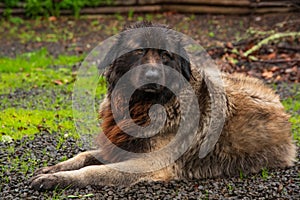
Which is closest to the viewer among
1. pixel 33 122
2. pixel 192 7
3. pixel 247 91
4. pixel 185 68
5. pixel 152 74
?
pixel 152 74

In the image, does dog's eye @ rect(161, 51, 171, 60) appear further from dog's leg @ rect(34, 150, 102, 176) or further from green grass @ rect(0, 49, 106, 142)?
green grass @ rect(0, 49, 106, 142)

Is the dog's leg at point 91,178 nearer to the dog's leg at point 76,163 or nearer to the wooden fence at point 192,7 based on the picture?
the dog's leg at point 76,163

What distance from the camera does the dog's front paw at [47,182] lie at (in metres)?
4.39

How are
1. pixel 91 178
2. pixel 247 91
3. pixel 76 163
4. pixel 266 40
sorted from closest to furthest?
pixel 91 178, pixel 76 163, pixel 247 91, pixel 266 40

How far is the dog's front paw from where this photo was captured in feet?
14.4

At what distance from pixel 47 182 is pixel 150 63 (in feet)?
4.57

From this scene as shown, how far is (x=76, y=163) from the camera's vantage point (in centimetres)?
498

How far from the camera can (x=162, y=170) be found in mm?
4684

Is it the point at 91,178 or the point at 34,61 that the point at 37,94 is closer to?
the point at 34,61

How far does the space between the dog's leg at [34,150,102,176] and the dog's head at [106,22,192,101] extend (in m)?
0.83

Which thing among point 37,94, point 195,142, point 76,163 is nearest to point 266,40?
point 37,94

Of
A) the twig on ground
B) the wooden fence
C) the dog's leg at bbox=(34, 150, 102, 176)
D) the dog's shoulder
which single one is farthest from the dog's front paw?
the wooden fence

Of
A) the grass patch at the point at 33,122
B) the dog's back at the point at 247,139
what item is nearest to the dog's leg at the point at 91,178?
the dog's back at the point at 247,139

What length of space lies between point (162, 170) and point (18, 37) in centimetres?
891
